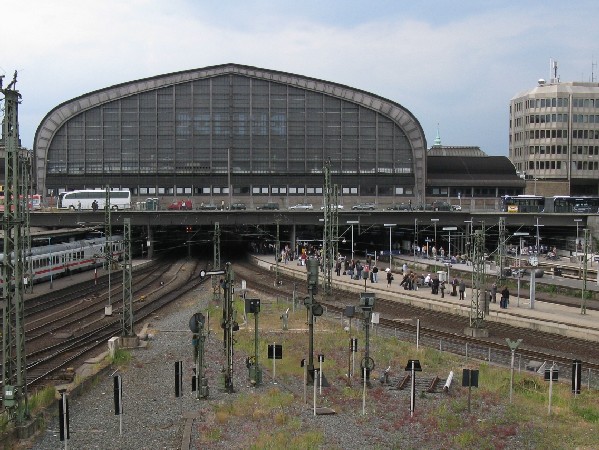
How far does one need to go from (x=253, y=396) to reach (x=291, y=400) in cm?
135

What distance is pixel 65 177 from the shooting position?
90500 millimetres

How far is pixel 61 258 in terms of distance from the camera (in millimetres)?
57562

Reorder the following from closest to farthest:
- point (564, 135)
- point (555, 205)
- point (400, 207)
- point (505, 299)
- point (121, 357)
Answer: point (121, 357)
point (505, 299)
point (555, 205)
point (400, 207)
point (564, 135)

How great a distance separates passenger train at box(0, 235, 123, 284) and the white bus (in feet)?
45.3

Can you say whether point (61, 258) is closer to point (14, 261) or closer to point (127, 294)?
point (127, 294)

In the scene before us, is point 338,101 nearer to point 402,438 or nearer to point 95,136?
point 95,136

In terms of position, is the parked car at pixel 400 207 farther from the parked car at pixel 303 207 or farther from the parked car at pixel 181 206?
the parked car at pixel 181 206

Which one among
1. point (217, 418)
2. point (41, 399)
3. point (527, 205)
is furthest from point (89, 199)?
point (217, 418)

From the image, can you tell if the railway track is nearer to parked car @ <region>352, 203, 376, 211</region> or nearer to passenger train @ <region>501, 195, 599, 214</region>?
parked car @ <region>352, 203, 376, 211</region>

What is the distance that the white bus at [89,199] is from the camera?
83750 mm

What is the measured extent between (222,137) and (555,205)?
40699 mm

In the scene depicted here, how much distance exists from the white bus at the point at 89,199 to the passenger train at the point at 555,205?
148ft

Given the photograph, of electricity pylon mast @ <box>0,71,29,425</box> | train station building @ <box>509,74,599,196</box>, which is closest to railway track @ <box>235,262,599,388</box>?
electricity pylon mast @ <box>0,71,29,425</box>

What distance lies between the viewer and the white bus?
8375 cm
